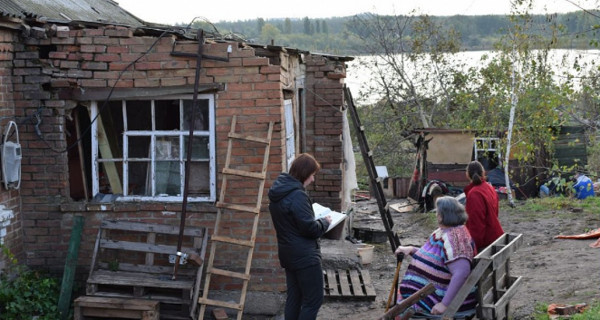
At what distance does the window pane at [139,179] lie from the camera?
24.0 feet

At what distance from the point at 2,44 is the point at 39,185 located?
1502 mm

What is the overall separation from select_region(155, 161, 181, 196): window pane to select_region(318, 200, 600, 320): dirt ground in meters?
2.22

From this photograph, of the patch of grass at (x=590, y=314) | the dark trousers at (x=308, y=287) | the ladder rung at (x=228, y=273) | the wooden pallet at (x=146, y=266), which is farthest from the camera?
the ladder rung at (x=228, y=273)

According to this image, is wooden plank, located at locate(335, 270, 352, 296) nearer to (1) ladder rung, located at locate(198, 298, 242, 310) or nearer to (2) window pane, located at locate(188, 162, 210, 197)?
(1) ladder rung, located at locate(198, 298, 242, 310)

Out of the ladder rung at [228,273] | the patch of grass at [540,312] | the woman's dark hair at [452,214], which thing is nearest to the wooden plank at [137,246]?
the ladder rung at [228,273]

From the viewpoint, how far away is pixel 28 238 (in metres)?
7.14

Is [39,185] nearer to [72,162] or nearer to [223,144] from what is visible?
[72,162]

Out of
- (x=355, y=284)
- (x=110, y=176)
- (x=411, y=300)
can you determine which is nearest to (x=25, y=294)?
(x=110, y=176)

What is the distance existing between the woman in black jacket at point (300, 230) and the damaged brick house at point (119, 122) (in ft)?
4.86

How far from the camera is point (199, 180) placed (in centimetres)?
727

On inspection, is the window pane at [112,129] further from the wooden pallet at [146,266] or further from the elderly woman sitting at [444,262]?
the elderly woman sitting at [444,262]

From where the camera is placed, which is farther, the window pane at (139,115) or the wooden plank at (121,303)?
the window pane at (139,115)

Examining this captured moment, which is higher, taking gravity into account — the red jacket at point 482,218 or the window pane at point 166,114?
the window pane at point 166,114

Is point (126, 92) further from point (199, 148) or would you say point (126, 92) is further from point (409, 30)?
point (409, 30)
